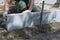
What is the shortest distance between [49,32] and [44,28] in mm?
200

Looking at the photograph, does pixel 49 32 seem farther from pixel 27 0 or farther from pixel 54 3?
pixel 54 3

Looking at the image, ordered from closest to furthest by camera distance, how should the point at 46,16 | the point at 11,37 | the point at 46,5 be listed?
the point at 11,37 → the point at 46,16 → the point at 46,5

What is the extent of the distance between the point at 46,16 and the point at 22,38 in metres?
1.17

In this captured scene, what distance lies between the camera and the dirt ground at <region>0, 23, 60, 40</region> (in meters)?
4.02

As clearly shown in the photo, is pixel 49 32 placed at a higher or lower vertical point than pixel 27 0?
lower

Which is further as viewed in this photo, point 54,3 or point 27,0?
point 54,3

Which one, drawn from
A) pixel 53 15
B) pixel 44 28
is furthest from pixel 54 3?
pixel 44 28

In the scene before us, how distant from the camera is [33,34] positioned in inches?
167

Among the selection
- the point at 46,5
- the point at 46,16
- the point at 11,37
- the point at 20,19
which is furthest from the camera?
the point at 46,5

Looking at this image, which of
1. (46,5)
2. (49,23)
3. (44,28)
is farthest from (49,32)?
(46,5)

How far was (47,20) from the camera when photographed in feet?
16.1

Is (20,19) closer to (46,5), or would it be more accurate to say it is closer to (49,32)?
(49,32)

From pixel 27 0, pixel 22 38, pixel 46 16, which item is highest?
pixel 27 0

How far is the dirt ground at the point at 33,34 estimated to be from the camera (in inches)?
158
